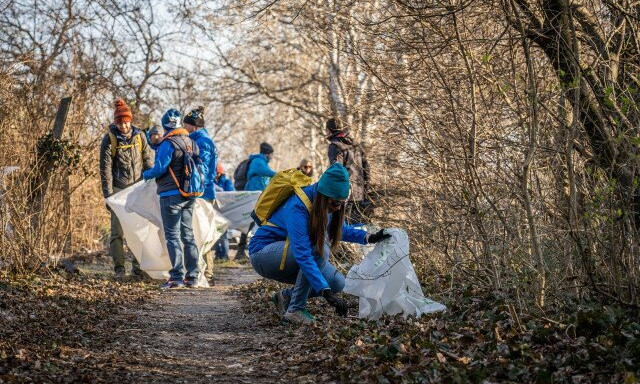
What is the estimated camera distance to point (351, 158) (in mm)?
11031


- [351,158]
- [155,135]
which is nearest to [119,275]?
[155,135]

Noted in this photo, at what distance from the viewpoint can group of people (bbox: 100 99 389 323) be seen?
6.97 meters

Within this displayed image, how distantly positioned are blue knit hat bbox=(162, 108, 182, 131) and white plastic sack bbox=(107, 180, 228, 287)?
2.75 feet

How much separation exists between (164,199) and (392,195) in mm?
3091

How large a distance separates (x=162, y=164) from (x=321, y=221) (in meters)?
4.04

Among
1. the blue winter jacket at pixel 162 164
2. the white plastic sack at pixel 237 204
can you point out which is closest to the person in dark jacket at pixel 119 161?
the blue winter jacket at pixel 162 164

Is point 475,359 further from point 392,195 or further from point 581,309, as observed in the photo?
point 392,195

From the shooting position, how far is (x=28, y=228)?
31.6 feet

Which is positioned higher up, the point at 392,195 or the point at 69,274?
the point at 392,195

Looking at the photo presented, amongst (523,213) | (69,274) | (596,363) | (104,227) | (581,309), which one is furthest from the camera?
(104,227)

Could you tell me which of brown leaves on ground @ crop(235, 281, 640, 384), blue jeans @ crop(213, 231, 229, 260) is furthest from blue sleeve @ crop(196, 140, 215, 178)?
blue jeans @ crop(213, 231, 229, 260)

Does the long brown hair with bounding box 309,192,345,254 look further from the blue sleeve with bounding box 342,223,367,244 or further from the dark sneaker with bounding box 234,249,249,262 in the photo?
the dark sneaker with bounding box 234,249,249,262

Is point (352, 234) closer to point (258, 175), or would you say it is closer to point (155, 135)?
point (155, 135)

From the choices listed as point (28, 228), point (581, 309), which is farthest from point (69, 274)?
point (581, 309)
